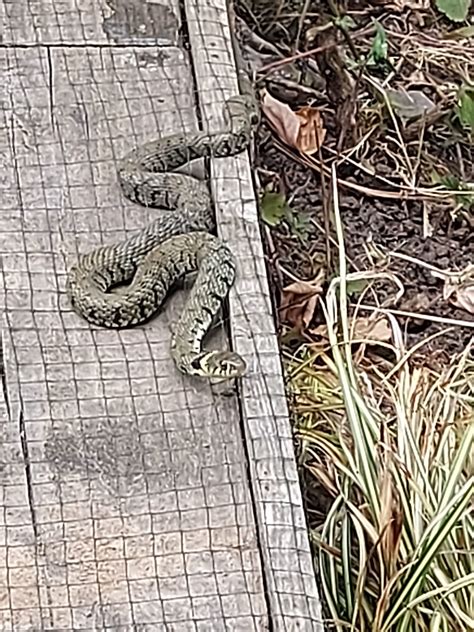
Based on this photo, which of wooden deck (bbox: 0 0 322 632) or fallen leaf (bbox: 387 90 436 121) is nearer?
wooden deck (bbox: 0 0 322 632)

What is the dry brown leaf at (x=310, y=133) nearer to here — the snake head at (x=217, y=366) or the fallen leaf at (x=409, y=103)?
the fallen leaf at (x=409, y=103)

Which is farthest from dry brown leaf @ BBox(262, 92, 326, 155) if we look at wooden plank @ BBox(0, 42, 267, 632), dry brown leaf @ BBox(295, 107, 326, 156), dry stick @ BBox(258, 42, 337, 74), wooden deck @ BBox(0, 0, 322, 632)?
wooden plank @ BBox(0, 42, 267, 632)

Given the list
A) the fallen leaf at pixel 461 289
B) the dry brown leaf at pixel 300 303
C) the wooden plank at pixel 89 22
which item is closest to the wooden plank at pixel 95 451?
the wooden plank at pixel 89 22

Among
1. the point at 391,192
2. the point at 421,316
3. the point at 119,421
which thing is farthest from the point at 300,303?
the point at 119,421

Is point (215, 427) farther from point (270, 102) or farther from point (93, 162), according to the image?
point (270, 102)

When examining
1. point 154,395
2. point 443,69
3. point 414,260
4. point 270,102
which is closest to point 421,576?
point 154,395

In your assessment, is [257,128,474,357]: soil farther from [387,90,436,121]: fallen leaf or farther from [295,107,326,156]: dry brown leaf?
[387,90,436,121]: fallen leaf
